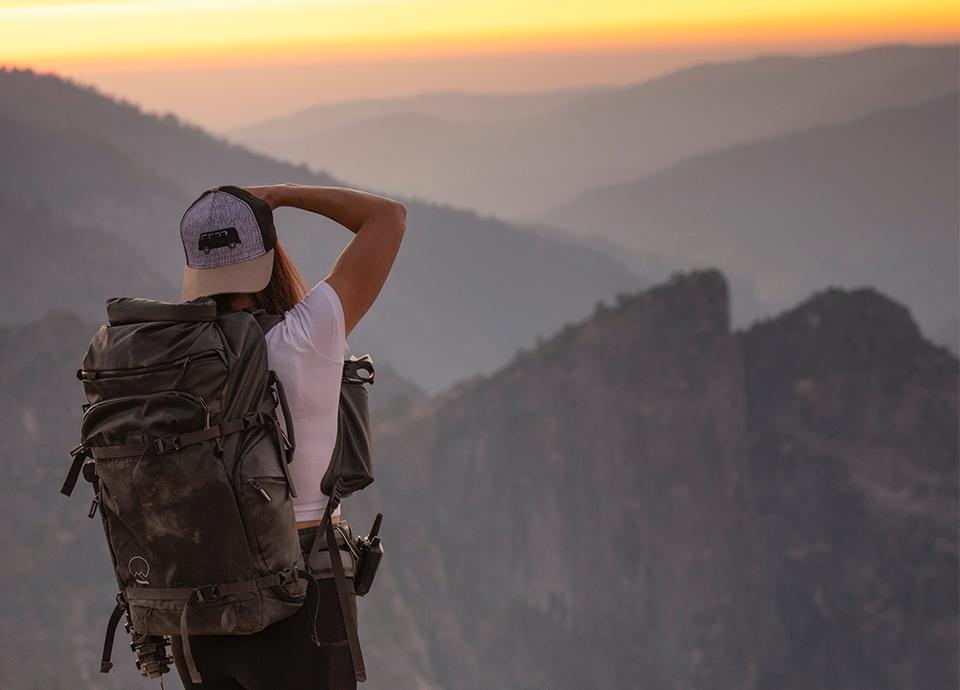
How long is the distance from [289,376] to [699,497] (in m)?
69.6

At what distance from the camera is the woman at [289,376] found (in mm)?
3549

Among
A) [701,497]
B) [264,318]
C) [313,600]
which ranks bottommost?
[701,497]

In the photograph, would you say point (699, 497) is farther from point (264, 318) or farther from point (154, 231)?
point (264, 318)

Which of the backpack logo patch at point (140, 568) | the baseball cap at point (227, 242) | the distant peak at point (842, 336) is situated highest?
the baseball cap at point (227, 242)

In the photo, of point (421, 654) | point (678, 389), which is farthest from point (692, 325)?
point (421, 654)

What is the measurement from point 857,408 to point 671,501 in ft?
37.0

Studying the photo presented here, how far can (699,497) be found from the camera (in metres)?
71.8

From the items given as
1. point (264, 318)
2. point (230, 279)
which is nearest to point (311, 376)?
point (264, 318)

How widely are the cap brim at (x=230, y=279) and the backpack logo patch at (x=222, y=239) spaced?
54 mm

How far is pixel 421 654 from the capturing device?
5206 cm

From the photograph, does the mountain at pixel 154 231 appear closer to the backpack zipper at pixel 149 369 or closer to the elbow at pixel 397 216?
the elbow at pixel 397 216

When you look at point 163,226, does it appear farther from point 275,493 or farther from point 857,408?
point 275,493

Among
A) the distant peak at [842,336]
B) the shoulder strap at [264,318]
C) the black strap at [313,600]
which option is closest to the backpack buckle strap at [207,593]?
the black strap at [313,600]

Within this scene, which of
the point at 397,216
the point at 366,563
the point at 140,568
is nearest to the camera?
the point at 140,568
